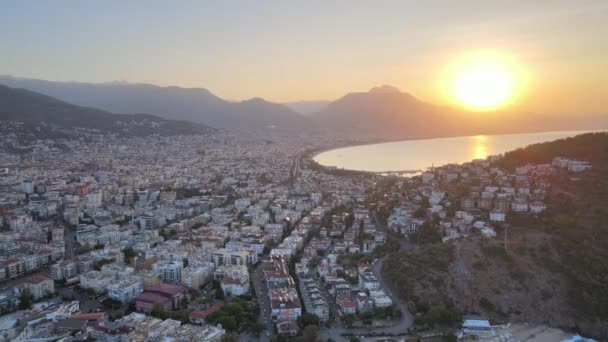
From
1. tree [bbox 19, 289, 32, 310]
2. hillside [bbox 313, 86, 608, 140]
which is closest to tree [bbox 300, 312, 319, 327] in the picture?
tree [bbox 19, 289, 32, 310]

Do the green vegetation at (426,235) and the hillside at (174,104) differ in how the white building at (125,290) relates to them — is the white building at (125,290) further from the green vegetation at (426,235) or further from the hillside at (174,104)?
the hillside at (174,104)

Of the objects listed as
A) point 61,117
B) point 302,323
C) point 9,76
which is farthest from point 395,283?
point 9,76

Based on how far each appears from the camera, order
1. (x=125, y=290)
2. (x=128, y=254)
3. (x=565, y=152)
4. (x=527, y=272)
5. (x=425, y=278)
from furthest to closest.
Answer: (x=565, y=152) < (x=128, y=254) < (x=527, y=272) < (x=425, y=278) < (x=125, y=290)

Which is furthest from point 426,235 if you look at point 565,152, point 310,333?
point 565,152

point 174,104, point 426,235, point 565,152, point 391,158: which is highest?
point 174,104

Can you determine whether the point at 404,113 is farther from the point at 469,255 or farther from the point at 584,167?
the point at 469,255

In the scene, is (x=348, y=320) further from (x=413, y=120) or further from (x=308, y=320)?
(x=413, y=120)
